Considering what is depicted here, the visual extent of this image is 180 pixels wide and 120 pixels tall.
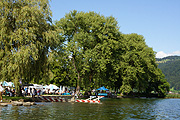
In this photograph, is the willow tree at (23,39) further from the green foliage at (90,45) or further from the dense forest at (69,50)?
the green foliage at (90,45)

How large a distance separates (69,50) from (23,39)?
87.9 feet

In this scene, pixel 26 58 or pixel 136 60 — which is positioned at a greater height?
pixel 136 60

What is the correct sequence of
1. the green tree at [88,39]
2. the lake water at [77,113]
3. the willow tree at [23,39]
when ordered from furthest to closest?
the green tree at [88,39] < the willow tree at [23,39] < the lake water at [77,113]

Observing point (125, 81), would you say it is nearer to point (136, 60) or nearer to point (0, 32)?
point (136, 60)

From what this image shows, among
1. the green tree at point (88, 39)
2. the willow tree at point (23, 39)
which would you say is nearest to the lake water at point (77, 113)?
the willow tree at point (23, 39)

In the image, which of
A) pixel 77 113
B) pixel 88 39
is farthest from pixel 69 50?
pixel 77 113

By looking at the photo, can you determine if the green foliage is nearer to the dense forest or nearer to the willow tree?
the dense forest

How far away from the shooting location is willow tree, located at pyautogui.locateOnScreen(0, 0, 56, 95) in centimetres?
3678

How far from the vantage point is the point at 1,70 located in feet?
122

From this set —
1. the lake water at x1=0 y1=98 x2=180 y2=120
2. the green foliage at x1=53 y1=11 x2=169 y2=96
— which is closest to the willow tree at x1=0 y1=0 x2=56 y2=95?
the lake water at x1=0 y1=98 x2=180 y2=120

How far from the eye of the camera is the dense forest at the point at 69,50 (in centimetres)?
3756

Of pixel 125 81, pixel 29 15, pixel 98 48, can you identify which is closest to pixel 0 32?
pixel 29 15

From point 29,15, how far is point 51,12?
455 cm

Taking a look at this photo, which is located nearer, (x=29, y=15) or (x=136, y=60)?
(x=29, y=15)
